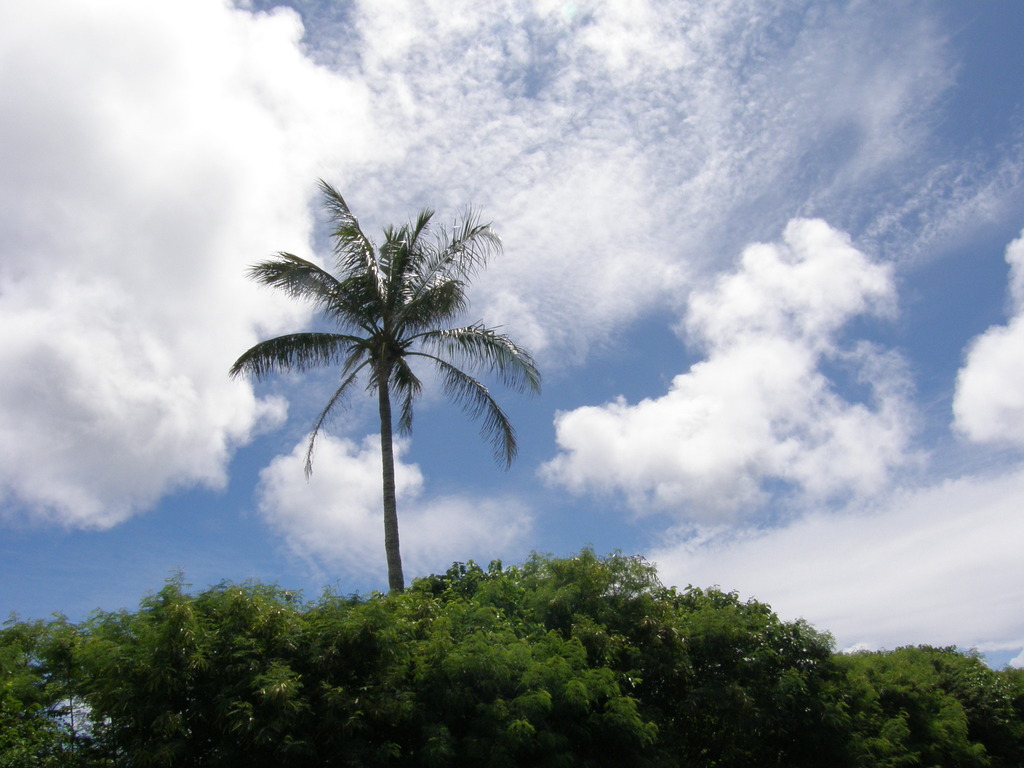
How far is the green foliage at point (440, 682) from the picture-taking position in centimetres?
1009

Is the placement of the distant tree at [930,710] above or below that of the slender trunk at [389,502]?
below

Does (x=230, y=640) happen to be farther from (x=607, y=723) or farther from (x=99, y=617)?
(x=607, y=723)

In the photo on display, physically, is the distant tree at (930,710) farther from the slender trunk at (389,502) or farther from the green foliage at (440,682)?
the slender trunk at (389,502)

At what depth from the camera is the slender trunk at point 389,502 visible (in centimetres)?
1653

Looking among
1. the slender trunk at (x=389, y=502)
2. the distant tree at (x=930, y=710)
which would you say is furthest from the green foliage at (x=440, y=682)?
the slender trunk at (x=389, y=502)

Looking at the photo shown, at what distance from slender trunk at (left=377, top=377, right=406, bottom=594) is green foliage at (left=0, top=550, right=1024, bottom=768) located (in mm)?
2344

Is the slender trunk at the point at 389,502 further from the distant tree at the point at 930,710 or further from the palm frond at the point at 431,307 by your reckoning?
the distant tree at the point at 930,710

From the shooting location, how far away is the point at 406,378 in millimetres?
18578

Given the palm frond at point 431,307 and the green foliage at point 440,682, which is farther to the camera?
the palm frond at point 431,307

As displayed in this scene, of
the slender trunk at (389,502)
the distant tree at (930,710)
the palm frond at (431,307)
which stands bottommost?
the distant tree at (930,710)

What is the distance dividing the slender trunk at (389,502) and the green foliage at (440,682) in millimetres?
2344

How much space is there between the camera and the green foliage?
10094mm

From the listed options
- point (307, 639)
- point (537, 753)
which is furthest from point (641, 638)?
point (307, 639)

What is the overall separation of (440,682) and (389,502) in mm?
6324
